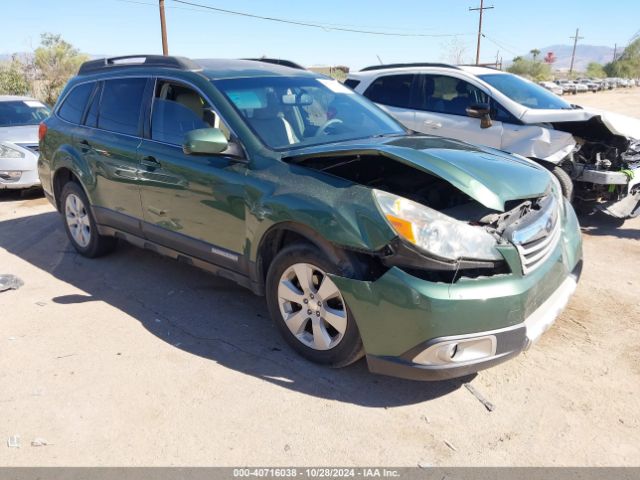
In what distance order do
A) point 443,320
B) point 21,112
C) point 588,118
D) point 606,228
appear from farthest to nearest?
point 21,112 < point 606,228 < point 588,118 < point 443,320

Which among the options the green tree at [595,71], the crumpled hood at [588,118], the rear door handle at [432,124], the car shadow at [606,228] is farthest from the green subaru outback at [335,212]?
the green tree at [595,71]

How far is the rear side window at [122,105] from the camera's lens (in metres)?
4.61

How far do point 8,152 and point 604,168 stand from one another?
8.42 meters

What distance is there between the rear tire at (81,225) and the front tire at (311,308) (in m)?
2.60

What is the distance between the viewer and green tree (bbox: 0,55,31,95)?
75.9ft

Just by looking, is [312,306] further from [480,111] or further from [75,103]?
[480,111]

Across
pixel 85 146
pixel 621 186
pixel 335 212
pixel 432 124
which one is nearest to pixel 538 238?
pixel 335 212

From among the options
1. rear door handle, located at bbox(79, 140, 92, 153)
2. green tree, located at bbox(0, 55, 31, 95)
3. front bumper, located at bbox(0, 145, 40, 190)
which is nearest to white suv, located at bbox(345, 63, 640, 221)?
rear door handle, located at bbox(79, 140, 92, 153)

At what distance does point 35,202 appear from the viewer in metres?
8.55

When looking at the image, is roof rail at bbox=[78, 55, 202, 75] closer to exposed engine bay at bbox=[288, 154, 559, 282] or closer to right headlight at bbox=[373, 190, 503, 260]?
exposed engine bay at bbox=[288, 154, 559, 282]

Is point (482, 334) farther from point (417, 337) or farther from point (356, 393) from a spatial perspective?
point (356, 393)

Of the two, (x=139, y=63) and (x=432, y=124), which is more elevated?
(x=139, y=63)

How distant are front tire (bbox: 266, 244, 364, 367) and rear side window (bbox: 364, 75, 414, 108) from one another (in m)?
4.86

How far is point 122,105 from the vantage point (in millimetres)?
4820
